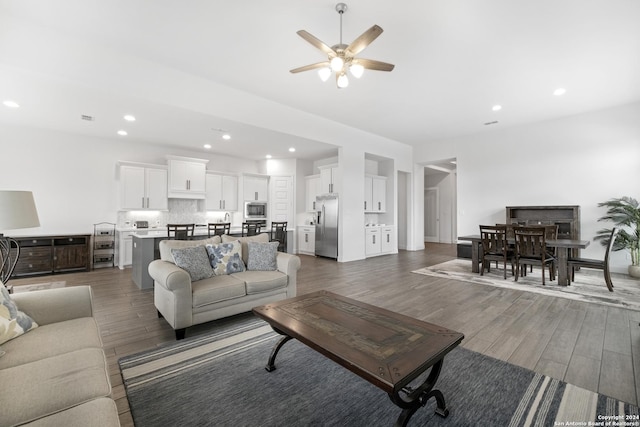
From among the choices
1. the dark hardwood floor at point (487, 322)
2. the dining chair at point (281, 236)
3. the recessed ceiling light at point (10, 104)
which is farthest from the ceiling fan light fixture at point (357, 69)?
the recessed ceiling light at point (10, 104)

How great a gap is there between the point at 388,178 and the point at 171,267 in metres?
6.89

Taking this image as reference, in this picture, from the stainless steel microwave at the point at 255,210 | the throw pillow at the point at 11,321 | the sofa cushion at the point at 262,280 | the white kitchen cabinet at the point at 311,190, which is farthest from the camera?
the white kitchen cabinet at the point at 311,190

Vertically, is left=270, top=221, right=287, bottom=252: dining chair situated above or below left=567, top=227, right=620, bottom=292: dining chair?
above

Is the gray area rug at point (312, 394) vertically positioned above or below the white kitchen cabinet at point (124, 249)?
below

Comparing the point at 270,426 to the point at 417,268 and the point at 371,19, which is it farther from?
the point at 417,268

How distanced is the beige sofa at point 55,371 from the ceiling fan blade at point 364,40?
316cm

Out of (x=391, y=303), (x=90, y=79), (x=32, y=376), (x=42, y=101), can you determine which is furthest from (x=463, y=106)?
(x=42, y=101)

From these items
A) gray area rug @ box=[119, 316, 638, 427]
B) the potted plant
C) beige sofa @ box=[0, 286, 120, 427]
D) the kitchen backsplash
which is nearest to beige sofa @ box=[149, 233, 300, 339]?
gray area rug @ box=[119, 316, 638, 427]

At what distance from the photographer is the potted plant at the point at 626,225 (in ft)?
16.6

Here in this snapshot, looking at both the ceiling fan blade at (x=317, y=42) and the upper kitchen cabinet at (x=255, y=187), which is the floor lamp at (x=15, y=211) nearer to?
the ceiling fan blade at (x=317, y=42)

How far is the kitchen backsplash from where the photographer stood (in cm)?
634

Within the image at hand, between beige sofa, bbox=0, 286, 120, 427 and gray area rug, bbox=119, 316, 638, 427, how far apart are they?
0.51 meters

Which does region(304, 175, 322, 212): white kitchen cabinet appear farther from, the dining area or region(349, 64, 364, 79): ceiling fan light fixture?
region(349, 64, 364, 79): ceiling fan light fixture

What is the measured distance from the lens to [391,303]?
3.56m
